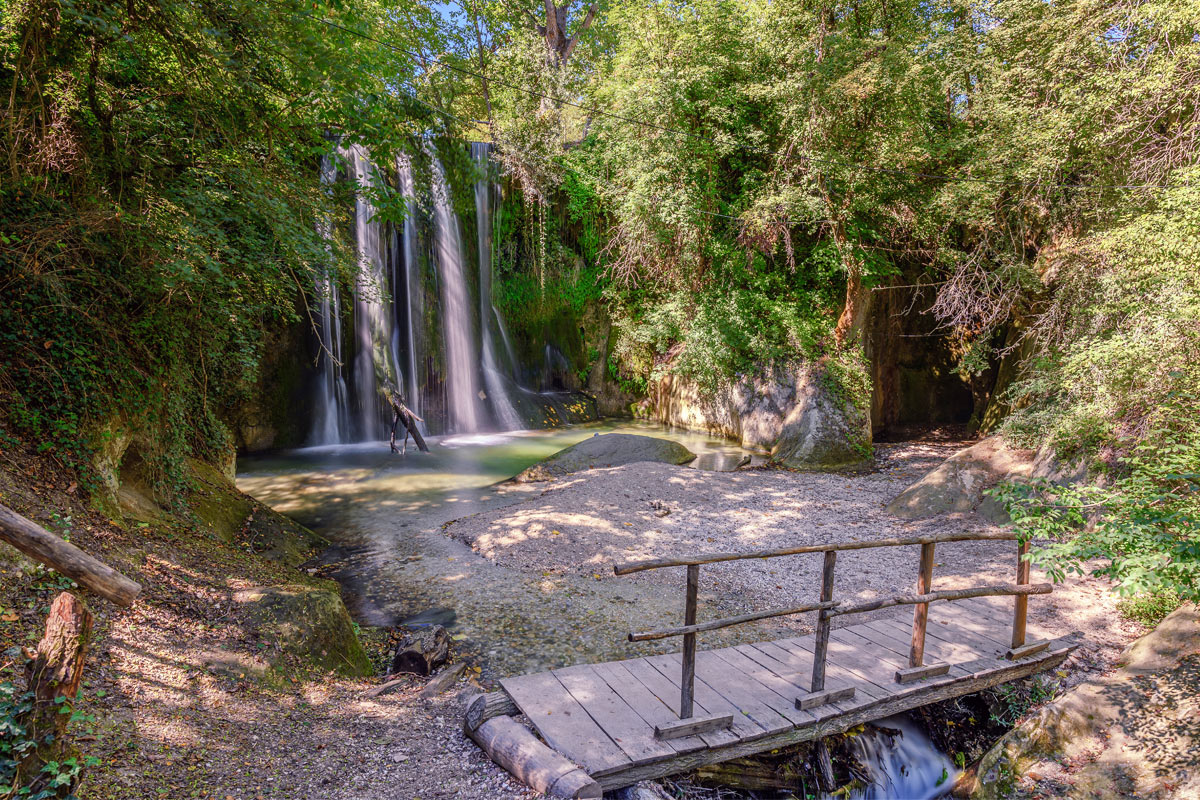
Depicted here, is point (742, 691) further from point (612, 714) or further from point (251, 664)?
point (251, 664)

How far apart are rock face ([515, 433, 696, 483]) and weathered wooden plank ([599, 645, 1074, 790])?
7.84 meters

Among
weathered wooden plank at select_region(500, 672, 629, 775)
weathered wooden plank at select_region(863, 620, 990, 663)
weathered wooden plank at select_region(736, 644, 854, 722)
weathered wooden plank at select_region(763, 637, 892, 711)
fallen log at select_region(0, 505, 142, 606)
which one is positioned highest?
fallen log at select_region(0, 505, 142, 606)

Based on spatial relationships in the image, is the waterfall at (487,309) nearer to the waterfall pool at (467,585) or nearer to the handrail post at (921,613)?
the waterfall pool at (467,585)

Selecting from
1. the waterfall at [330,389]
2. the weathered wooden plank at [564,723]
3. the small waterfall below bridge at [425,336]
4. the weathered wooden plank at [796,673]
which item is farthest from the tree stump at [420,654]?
the waterfall at [330,389]

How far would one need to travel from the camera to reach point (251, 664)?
162 inches

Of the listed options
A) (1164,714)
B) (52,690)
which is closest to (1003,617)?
(1164,714)

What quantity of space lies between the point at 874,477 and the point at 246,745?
11139mm

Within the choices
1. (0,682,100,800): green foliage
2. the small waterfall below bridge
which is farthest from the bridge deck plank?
the small waterfall below bridge

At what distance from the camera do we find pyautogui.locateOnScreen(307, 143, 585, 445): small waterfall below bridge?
48.4 feet

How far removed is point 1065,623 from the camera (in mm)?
5637

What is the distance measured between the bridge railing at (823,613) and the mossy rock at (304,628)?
7.92 ft

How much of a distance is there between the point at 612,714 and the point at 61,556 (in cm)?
288

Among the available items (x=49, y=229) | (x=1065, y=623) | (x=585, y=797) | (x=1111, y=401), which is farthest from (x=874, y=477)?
(x=49, y=229)

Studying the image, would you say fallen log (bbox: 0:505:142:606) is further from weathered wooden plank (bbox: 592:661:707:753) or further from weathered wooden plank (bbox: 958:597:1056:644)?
weathered wooden plank (bbox: 958:597:1056:644)
